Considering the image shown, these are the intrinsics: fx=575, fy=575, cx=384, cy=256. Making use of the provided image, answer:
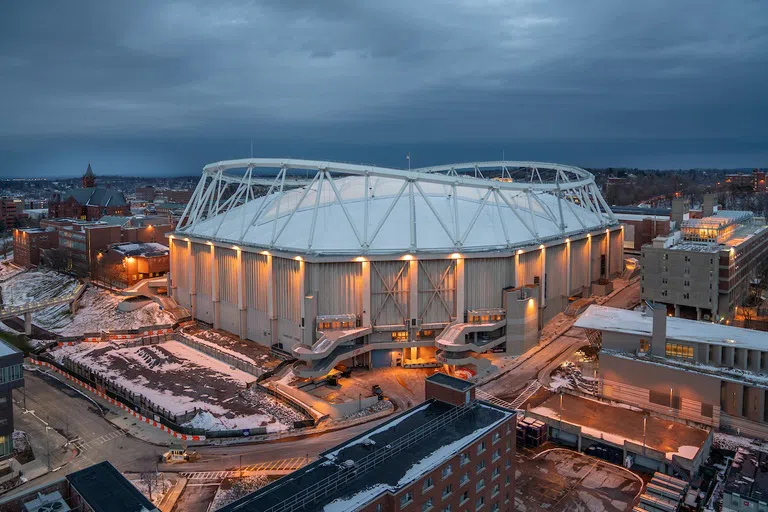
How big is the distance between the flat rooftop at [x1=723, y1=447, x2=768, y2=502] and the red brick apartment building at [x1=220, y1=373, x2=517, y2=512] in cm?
1381

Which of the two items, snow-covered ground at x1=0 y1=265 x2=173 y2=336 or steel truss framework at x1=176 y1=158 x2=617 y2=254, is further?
snow-covered ground at x1=0 y1=265 x2=173 y2=336

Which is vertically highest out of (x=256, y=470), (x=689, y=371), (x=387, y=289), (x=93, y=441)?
(x=387, y=289)

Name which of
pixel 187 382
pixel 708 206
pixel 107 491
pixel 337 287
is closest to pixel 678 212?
pixel 708 206

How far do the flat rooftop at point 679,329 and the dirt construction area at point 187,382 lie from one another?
3080 cm

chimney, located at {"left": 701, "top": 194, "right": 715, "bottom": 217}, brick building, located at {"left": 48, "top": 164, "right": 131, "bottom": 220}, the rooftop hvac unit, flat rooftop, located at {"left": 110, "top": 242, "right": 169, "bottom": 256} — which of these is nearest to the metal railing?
the rooftop hvac unit

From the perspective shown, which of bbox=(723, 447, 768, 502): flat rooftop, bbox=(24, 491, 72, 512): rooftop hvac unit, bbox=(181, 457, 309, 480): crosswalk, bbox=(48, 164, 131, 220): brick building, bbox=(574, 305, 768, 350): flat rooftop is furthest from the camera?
bbox=(48, 164, 131, 220): brick building

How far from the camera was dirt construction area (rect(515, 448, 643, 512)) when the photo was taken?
3741cm

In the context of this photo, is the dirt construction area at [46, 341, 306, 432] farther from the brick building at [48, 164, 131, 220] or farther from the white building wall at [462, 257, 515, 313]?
the brick building at [48, 164, 131, 220]

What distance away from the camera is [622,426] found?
46844 mm

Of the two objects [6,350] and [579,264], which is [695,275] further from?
[6,350]

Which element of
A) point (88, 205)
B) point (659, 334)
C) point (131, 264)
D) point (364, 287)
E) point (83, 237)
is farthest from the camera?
point (88, 205)

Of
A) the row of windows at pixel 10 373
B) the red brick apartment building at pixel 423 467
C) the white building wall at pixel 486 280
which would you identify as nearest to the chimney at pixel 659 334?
the white building wall at pixel 486 280

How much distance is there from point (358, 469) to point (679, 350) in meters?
37.6

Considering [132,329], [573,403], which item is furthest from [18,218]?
[573,403]
